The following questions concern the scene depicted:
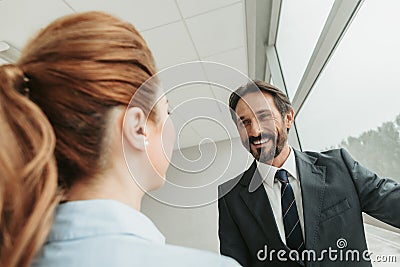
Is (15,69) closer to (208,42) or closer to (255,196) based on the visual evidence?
(255,196)

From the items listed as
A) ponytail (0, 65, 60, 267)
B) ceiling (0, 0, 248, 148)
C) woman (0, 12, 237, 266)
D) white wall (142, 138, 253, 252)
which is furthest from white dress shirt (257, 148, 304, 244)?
ponytail (0, 65, 60, 267)

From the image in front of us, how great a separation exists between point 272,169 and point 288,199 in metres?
0.13

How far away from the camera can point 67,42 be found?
0.58 meters

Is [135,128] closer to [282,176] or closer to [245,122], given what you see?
[245,122]

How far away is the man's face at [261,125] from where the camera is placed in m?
1.13

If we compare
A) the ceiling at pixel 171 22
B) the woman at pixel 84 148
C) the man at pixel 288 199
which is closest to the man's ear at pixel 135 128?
the woman at pixel 84 148

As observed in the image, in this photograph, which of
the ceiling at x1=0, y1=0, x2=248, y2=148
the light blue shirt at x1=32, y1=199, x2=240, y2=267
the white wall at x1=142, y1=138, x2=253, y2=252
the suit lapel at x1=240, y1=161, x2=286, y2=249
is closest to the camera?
the light blue shirt at x1=32, y1=199, x2=240, y2=267

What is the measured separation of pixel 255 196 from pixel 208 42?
1.81 metres

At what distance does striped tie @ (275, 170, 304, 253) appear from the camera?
1062 mm

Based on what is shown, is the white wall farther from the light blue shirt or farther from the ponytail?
the ponytail

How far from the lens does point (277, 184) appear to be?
47.1 inches

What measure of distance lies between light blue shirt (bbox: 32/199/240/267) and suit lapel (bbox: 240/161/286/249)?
2.00 ft

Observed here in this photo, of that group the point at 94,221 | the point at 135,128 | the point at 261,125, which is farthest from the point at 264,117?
the point at 94,221

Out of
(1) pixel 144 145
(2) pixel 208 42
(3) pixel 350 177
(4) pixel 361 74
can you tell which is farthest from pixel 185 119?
(2) pixel 208 42
